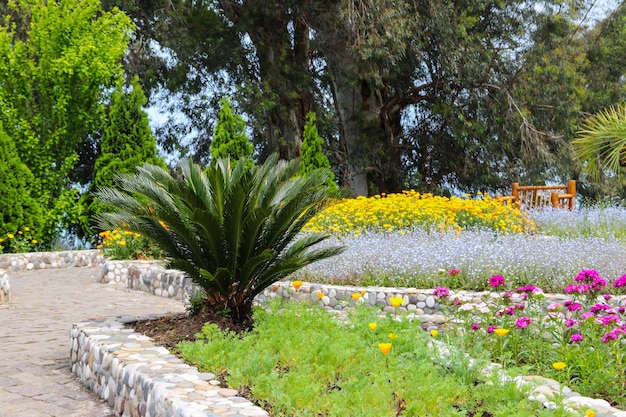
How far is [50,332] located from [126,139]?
7116 millimetres

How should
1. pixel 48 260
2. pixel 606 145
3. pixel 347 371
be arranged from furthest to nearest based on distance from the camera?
pixel 606 145 < pixel 48 260 < pixel 347 371

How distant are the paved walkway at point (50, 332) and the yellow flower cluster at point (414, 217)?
2831mm

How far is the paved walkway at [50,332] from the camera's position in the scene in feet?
13.8

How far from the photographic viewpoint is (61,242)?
1301 cm

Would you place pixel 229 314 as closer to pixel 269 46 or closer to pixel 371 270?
pixel 371 270

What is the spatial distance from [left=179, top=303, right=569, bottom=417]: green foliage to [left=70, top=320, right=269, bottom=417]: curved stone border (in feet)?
0.55

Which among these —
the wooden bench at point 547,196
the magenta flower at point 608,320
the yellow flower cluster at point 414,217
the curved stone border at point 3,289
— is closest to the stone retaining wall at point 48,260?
the curved stone border at point 3,289

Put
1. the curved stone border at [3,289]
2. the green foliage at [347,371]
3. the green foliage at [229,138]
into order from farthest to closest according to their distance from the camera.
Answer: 1. the green foliage at [229,138]
2. the curved stone border at [3,289]
3. the green foliage at [347,371]

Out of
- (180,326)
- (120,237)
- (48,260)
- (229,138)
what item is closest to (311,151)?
(229,138)

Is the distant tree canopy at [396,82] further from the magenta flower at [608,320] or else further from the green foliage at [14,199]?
the magenta flower at [608,320]

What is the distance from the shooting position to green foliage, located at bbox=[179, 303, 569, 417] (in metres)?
3.22

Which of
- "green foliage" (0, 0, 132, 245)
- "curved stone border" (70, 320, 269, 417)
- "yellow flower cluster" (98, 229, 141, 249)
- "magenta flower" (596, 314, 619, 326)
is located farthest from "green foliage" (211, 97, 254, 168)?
"magenta flower" (596, 314, 619, 326)

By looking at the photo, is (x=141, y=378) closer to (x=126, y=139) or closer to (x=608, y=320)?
(x=608, y=320)

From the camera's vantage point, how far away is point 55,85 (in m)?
12.8
